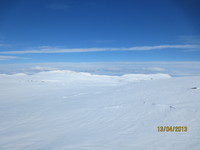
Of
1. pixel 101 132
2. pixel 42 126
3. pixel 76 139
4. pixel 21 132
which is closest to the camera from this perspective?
pixel 76 139

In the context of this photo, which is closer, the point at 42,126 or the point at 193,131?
the point at 193,131

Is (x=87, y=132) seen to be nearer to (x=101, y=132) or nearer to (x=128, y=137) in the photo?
(x=101, y=132)

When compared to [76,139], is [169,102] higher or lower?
higher

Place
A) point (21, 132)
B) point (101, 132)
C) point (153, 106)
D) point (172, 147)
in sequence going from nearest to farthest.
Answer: point (172, 147)
point (101, 132)
point (21, 132)
point (153, 106)

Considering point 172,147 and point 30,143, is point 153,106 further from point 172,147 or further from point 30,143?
point 30,143

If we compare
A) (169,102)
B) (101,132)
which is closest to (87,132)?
(101,132)
